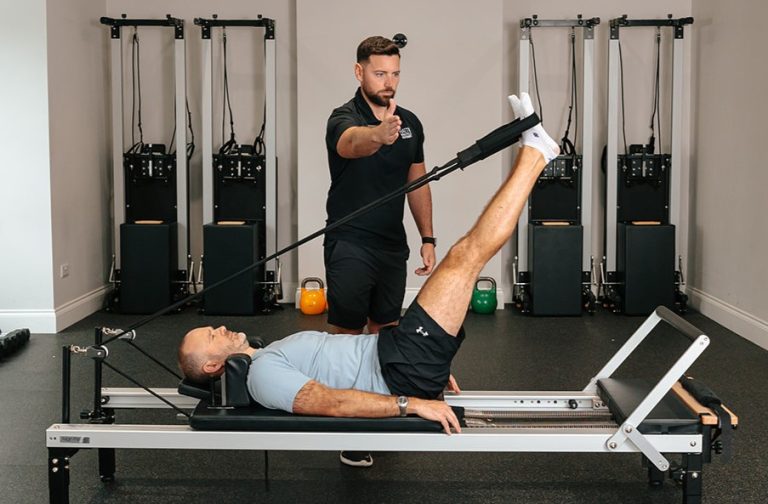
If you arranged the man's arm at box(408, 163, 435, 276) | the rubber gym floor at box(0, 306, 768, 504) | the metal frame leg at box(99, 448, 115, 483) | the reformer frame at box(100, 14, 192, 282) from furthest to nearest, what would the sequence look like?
the reformer frame at box(100, 14, 192, 282) < the man's arm at box(408, 163, 435, 276) < the metal frame leg at box(99, 448, 115, 483) < the rubber gym floor at box(0, 306, 768, 504)

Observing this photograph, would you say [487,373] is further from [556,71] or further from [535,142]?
[556,71]

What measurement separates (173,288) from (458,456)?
11.5 ft

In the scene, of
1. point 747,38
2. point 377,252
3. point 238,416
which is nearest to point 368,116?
point 377,252

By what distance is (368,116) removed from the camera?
129 inches

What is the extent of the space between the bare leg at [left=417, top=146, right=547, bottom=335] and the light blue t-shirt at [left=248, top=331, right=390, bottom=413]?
9.0 inches

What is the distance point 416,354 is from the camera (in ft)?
8.68

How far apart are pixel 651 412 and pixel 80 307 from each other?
14.1ft

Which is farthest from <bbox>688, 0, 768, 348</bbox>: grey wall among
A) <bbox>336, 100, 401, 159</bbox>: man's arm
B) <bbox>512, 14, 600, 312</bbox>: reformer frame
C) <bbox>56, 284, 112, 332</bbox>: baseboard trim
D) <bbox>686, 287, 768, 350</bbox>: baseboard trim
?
<bbox>56, 284, 112, 332</bbox>: baseboard trim

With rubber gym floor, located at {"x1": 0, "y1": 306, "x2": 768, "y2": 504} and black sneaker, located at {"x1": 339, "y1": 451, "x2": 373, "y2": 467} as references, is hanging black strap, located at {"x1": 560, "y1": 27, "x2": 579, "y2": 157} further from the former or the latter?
black sneaker, located at {"x1": 339, "y1": 451, "x2": 373, "y2": 467}

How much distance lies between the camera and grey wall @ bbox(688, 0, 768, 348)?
5.31 meters

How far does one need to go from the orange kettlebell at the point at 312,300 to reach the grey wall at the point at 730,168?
98.4 inches

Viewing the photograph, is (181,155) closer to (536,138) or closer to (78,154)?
(78,154)

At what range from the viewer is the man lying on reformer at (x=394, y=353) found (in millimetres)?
2568

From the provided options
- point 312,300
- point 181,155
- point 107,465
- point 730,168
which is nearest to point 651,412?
point 107,465
